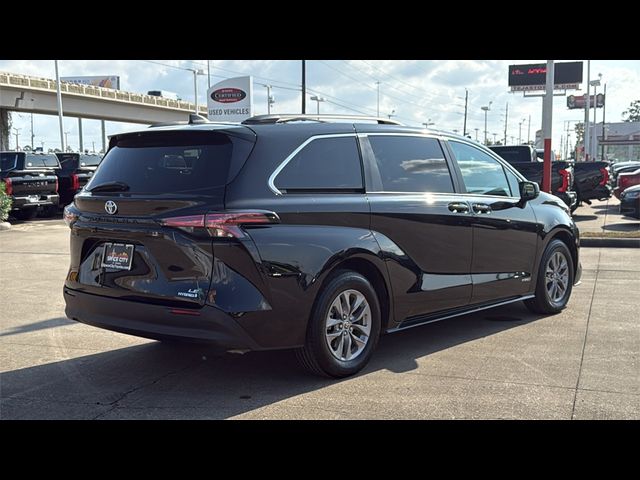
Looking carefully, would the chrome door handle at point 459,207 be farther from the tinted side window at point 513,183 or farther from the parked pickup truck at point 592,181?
the parked pickup truck at point 592,181

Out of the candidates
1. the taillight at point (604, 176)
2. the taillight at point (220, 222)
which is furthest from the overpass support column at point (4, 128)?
the taillight at point (220, 222)

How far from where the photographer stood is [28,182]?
18.2 meters

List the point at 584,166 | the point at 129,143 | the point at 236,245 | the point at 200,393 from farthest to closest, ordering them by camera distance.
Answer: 1. the point at 584,166
2. the point at 129,143
3. the point at 200,393
4. the point at 236,245

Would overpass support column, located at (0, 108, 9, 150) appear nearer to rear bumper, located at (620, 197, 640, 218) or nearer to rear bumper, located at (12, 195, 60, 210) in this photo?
rear bumper, located at (12, 195, 60, 210)

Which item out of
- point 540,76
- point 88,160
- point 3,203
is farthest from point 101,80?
point 3,203

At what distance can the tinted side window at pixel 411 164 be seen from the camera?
5.50 meters

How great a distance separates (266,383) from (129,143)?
6.64 feet

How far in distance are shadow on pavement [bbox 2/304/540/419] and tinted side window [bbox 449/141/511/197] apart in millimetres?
1377

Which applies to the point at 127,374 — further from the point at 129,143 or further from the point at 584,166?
the point at 584,166

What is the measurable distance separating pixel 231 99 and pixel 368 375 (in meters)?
20.5

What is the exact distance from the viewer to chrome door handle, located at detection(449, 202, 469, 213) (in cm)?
589

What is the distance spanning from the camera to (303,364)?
490 centimetres
